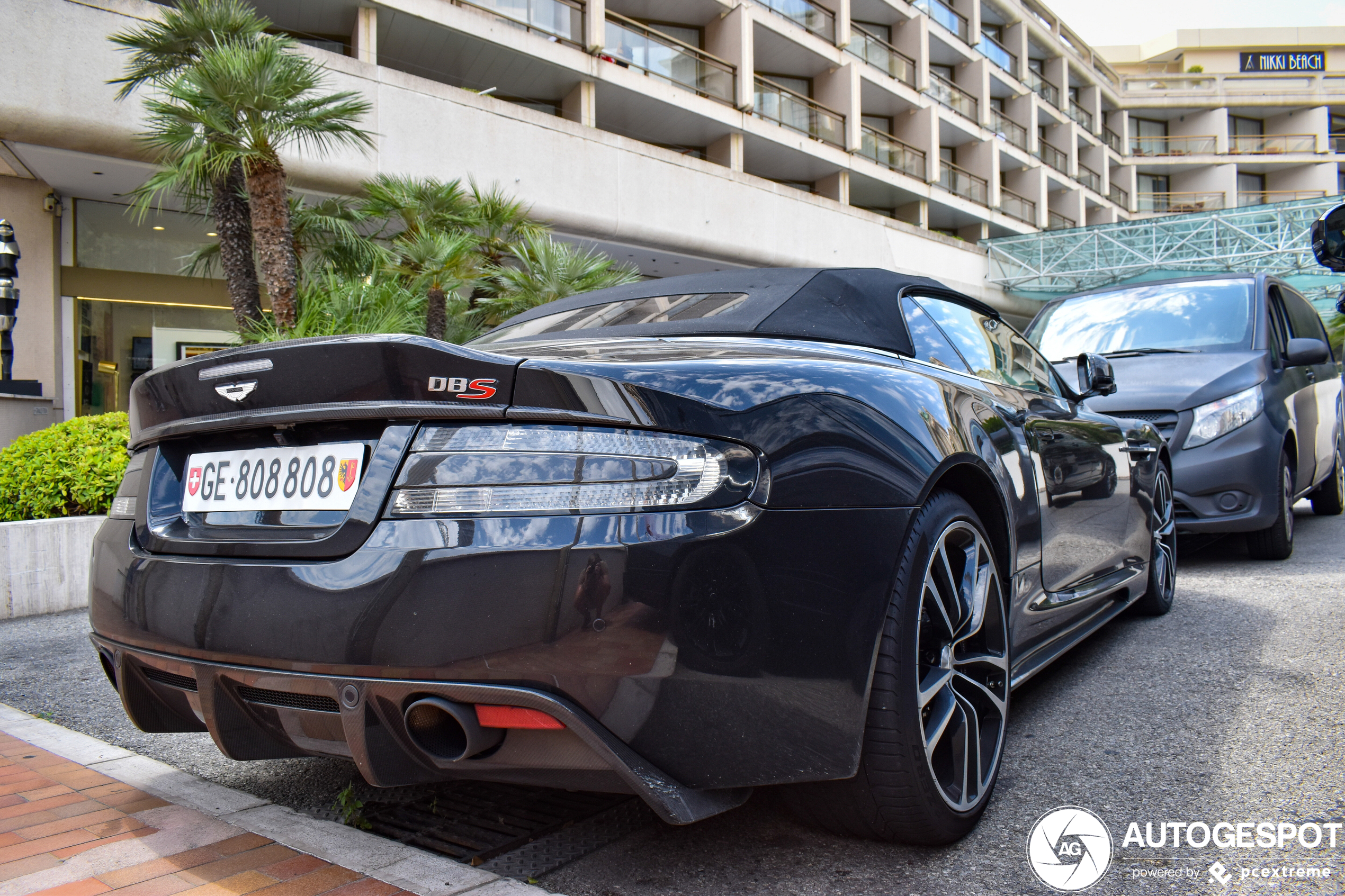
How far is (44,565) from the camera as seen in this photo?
218 inches

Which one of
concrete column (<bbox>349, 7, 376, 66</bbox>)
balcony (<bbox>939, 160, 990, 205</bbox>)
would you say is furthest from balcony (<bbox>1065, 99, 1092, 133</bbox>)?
Result: concrete column (<bbox>349, 7, 376, 66</bbox>)

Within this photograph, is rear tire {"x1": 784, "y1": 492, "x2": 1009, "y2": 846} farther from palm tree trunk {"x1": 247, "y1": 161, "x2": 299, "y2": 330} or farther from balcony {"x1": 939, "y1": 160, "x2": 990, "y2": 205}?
balcony {"x1": 939, "y1": 160, "x2": 990, "y2": 205}

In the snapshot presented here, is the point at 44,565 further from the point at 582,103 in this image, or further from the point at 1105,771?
the point at 582,103

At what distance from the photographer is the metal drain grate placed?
2.01 metres

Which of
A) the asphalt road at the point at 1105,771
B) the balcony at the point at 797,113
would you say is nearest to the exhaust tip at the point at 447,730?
the asphalt road at the point at 1105,771

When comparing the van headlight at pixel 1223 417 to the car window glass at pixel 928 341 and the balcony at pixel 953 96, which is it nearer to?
the car window glass at pixel 928 341

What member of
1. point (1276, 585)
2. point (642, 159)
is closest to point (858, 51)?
point (642, 159)

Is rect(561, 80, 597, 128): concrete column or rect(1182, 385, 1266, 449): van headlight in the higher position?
rect(561, 80, 597, 128): concrete column

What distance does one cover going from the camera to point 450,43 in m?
17.8

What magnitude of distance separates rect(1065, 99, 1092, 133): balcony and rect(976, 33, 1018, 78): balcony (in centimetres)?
511

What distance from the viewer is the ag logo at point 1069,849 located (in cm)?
186

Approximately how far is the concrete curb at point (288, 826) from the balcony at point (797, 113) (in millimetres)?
22005

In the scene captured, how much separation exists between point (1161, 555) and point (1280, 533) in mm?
1982

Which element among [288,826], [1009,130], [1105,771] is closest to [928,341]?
[1105,771]
